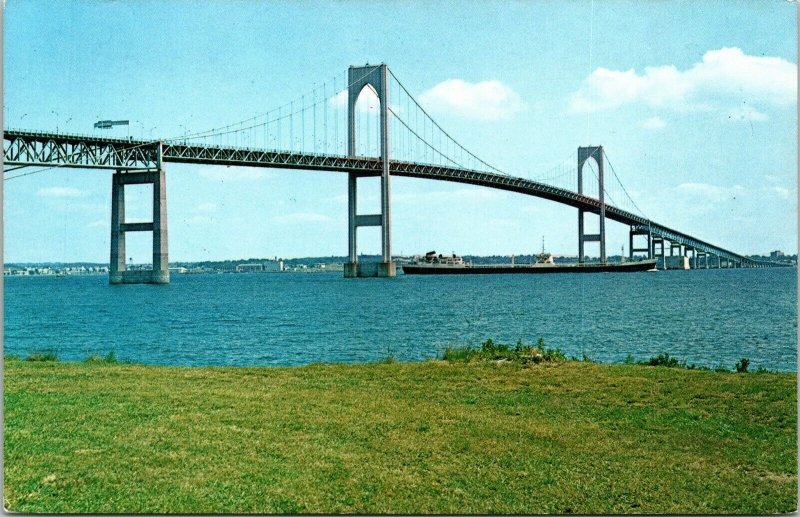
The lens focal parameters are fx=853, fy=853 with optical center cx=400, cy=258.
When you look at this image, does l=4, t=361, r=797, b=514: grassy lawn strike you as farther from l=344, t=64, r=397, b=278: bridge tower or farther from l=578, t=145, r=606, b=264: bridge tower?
l=578, t=145, r=606, b=264: bridge tower

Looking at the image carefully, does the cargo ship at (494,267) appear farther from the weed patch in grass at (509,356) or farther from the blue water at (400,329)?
the weed patch in grass at (509,356)

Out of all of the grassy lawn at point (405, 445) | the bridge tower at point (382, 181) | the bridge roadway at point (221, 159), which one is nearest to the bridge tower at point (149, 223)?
the bridge roadway at point (221, 159)

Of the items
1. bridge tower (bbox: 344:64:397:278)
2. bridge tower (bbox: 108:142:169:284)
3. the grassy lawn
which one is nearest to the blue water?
the grassy lawn

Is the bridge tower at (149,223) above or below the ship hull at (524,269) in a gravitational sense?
above

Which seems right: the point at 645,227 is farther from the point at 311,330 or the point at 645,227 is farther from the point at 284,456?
the point at 284,456

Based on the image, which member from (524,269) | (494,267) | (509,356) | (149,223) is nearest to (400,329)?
(509,356)

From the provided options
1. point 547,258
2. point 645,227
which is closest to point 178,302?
point 645,227
